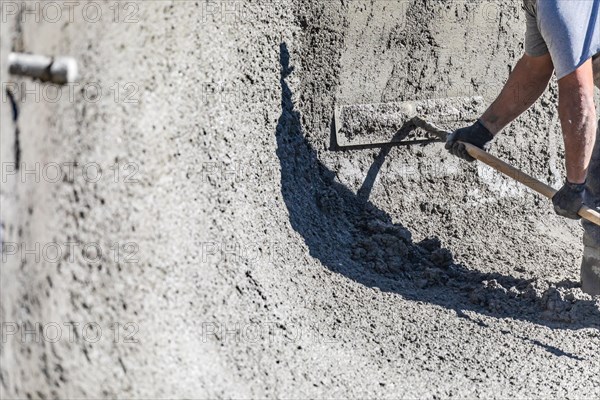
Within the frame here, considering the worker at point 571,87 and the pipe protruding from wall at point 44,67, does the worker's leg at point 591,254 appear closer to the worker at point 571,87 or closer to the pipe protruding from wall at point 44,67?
the worker at point 571,87

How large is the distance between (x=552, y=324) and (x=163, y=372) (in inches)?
68.8

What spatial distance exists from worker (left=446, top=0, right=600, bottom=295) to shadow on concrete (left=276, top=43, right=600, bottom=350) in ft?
1.14

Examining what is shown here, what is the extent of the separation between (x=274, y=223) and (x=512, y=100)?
1.22 metres

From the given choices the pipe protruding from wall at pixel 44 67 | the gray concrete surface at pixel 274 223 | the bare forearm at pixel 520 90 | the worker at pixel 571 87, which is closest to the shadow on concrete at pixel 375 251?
the gray concrete surface at pixel 274 223

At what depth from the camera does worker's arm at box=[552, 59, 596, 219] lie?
290 cm

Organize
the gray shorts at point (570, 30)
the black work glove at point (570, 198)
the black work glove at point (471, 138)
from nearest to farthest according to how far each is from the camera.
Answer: the gray shorts at point (570, 30) < the black work glove at point (570, 198) < the black work glove at point (471, 138)

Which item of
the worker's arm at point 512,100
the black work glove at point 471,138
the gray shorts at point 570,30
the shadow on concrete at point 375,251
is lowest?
the shadow on concrete at point 375,251

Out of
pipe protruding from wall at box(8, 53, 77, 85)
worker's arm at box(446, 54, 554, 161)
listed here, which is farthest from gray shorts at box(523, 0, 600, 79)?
pipe protruding from wall at box(8, 53, 77, 85)

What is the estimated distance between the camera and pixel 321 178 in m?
3.67

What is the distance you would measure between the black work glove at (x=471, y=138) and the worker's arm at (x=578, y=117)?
51 cm

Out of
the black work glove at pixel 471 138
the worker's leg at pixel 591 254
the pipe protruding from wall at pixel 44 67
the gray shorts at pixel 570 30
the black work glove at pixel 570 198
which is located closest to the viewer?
the pipe protruding from wall at pixel 44 67

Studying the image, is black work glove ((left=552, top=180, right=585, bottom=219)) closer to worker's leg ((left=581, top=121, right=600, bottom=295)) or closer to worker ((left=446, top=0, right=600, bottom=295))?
worker ((left=446, top=0, right=600, bottom=295))

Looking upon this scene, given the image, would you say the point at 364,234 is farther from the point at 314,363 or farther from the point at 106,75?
the point at 106,75

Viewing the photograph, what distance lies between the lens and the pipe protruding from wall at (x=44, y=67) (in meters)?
1.84
